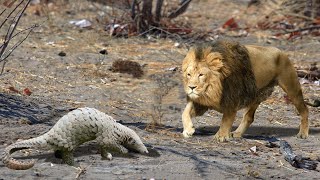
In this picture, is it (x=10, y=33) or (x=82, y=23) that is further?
(x=82, y=23)

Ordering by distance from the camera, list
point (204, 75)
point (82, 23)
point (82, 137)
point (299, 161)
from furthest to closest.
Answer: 1. point (82, 23)
2. point (204, 75)
3. point (299, 161)
4. point (82, 137)

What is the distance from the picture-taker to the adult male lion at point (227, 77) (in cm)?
714

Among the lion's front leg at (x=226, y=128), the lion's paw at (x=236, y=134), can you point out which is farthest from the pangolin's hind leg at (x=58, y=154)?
the lion's paw at (x=236, y=134)

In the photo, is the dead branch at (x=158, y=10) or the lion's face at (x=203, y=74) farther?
the dead branch at (x=158, y=10)

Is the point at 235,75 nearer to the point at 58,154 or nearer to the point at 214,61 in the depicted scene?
the point at 214,61

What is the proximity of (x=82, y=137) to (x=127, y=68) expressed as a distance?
14.9ft

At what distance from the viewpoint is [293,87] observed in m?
7.93

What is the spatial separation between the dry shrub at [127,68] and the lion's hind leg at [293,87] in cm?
282

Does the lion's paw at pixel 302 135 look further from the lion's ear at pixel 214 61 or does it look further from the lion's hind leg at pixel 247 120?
the lion's ear at pixel 214 61

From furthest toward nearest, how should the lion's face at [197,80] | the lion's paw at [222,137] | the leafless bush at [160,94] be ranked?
the leafless bush at [160,94] → the lion's paw at [222,137] → the lion's face at [197,80]

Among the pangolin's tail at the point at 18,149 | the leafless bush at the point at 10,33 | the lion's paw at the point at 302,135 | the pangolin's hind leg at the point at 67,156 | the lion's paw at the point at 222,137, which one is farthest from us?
the lion's paw at the point at 302,135

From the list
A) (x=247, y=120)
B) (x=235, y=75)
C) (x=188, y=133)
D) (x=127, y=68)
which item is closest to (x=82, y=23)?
(x=127, y=68)

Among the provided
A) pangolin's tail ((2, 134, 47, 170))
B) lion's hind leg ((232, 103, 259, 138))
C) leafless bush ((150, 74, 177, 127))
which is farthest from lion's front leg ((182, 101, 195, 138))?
pangolin's tail ((2, 134, 47, 170))

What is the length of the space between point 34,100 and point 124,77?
211 centimetres
